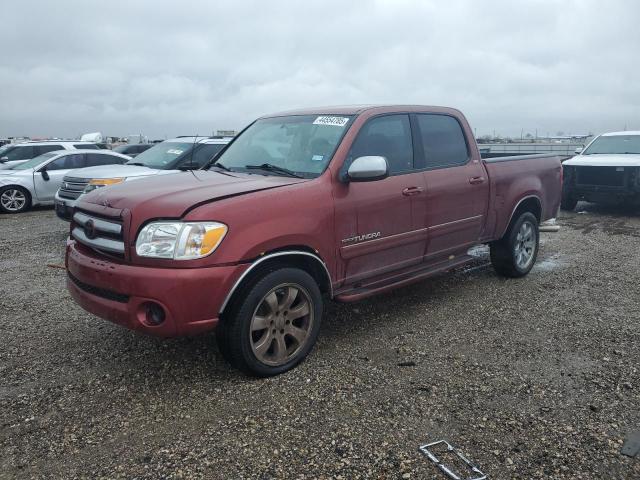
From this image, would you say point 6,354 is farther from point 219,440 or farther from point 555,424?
point 555,424

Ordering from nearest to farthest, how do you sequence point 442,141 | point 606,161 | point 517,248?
point 442,141
point 517,248
point 606,161

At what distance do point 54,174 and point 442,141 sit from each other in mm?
10752

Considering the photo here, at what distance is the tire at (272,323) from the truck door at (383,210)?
1.57 ft

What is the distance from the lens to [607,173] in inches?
425

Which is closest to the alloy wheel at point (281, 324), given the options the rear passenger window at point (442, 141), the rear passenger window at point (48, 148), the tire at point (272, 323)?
the tire at point (272, 323)

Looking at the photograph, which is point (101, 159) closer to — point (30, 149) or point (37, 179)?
point (37, 179)

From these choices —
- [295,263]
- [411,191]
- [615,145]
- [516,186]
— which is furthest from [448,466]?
[615,145]

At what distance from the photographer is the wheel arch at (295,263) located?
338 centimetres

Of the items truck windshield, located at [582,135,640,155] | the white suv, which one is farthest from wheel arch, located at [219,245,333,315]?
the white suv

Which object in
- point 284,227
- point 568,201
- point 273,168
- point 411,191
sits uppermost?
point 273,168

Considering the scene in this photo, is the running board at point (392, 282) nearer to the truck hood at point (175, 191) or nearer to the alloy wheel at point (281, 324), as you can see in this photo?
the alloy wheel at point (281, 324)

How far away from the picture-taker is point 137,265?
10.8 feet

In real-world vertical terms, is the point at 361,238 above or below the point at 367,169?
below

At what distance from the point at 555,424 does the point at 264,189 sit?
7.59 feet
